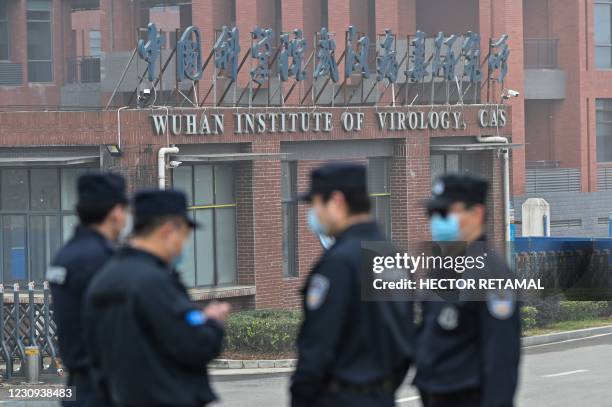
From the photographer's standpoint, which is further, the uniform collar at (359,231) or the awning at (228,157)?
the awning at (228,157)

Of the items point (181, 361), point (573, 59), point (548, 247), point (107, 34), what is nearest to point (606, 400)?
point (181, 361)

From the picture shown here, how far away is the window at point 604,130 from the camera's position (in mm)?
56000

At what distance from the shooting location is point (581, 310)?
3086 centimetres

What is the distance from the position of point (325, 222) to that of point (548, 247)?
3048 centimetres

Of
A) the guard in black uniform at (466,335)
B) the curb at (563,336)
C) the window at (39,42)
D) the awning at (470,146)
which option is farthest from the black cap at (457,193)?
the window at (39,42)

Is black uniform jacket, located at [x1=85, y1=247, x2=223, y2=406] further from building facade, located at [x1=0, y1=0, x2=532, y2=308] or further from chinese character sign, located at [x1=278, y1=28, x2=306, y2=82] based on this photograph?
chinese character sign, located at [x1=278, y1=28, x2=306, y2=82]

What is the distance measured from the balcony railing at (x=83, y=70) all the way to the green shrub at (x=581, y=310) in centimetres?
3336

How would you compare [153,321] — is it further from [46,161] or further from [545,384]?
[46,161]

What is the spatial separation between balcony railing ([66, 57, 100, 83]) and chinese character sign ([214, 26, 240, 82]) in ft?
92.9

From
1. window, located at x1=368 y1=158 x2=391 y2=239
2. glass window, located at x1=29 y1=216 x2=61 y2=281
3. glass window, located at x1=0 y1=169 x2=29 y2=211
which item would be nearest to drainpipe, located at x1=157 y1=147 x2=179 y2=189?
glass window, located at x1=29 y1=216 x2=61 y2=281

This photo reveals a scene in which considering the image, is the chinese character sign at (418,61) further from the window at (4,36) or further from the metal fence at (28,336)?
the window at (4,36)

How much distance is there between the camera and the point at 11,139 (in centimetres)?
2878

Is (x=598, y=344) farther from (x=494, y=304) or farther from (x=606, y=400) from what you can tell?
(x=494, y=304)

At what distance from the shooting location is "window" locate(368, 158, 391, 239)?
35094mm
